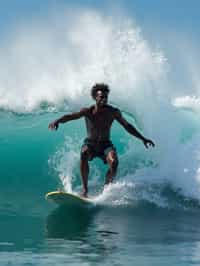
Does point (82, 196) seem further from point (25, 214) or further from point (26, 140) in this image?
point (26, 140)

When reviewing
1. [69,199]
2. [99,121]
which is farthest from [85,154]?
[69,199]

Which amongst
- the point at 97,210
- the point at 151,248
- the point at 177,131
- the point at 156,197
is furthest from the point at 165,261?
the point at 177,131

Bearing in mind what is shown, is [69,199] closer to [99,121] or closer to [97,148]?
[97,148]

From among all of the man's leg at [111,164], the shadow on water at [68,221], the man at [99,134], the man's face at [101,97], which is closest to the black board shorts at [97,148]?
the man at [99,134]

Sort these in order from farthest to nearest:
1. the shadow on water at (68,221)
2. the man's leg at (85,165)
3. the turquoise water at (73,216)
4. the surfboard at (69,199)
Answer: the man's leg at (85,165) → the surfboard at (69,199) → the shadow on water at (68,221) → the turquoise water at (73,216)

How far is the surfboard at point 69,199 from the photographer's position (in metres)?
6.97

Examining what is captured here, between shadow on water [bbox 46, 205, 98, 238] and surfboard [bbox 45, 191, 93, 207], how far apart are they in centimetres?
7

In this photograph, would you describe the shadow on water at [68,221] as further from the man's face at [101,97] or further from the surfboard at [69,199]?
the man's face at [101,97]

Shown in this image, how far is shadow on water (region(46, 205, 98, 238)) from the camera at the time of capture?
5.63m

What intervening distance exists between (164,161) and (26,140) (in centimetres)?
302

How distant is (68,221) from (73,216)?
300mm

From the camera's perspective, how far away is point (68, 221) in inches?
250

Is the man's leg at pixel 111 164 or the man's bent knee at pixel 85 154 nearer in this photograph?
the man's leg at pixel 111 164

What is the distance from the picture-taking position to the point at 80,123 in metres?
10.7
